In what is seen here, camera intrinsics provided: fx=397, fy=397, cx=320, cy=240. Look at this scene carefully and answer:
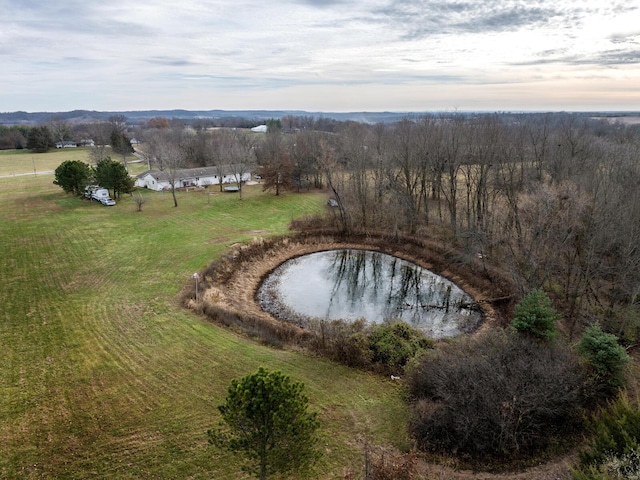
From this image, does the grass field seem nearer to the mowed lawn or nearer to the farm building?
the farm building

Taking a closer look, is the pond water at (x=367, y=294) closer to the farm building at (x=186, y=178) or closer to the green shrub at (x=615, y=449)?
the green shrub at (x=615, y=449)

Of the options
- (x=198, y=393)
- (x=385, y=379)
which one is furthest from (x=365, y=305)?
(x=198, y=393)

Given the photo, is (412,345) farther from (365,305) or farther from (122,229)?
(122,229)

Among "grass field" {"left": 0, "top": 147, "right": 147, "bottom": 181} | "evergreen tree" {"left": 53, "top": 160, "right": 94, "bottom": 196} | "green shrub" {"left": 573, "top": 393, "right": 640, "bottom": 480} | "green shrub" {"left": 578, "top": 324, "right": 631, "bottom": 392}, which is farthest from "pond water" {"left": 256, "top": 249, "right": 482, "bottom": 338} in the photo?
"grass field" {"left": 0, "top": 147, "right": 147, "bottom": 181}

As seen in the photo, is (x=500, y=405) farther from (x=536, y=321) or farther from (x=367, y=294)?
(x=367, y=294)

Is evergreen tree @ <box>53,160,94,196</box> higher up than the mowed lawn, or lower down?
higher up

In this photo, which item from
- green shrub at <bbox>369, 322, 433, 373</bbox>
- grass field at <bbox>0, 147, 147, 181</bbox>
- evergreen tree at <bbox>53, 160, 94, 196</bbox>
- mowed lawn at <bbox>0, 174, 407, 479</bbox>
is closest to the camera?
mowed lawn at <bbox>0, 174, 407, 479</bbox>

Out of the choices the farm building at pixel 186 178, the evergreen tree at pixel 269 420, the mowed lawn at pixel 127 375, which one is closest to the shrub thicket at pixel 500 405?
the mowed lawn at pixel 127 375

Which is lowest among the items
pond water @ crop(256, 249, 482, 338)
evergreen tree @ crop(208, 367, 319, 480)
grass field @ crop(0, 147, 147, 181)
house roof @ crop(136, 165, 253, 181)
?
pond water @ crop(256, 249, 482, 338)
